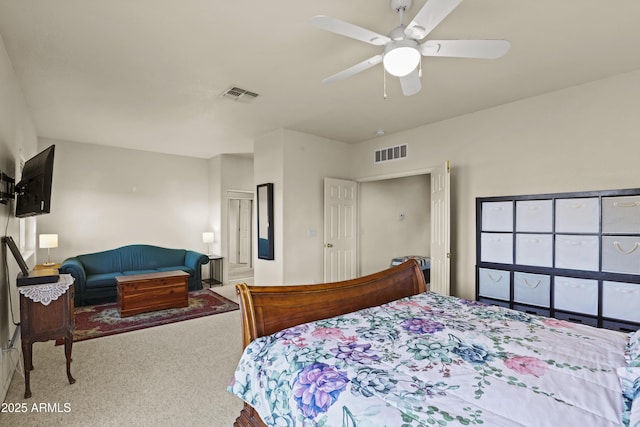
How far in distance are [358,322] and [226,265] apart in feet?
16.9

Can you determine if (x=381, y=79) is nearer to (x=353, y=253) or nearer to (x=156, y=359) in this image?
(x=353, y=253)

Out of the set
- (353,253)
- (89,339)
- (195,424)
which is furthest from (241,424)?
(353,253)

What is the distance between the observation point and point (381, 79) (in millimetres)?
2996

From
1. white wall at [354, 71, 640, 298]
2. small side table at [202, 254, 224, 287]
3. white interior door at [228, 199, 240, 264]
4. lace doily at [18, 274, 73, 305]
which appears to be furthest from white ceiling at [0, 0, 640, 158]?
white interior door at [228, 199, 240, 264]

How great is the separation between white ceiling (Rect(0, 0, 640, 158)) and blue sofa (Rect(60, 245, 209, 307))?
Answer: 2241 millimetres

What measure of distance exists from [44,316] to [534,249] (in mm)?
4583

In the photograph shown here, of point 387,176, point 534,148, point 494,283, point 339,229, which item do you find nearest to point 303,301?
point 494,283

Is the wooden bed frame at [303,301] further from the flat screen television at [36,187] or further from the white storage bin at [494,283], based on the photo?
the flat screen television at [36,187]

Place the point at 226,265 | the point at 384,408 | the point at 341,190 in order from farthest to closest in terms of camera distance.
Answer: the point at 226,265 → the point at 341,190 → the point at 384,408

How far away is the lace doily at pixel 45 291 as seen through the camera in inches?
96.5

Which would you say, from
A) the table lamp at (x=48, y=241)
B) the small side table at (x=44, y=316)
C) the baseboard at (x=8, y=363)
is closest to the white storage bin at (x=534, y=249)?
the small side table at (x=44, y=316)

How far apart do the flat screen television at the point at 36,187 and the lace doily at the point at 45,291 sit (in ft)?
1.95

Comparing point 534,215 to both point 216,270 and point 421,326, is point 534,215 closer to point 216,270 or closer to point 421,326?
point 421,326

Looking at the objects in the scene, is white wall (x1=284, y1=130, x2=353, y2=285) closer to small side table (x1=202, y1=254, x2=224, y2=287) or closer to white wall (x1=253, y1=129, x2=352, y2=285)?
white wall (x1=253, y1=129, x2=352, y2=285)
